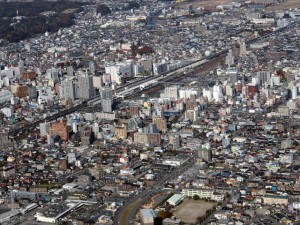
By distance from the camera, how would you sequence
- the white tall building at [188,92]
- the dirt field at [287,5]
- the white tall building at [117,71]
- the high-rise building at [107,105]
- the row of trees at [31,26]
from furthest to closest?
the dirt field at [287,5] < the row of trees at [31,26] < the white tall building at [117,71] < the white tall building at [188,92] < the high-rise building at [107,105]

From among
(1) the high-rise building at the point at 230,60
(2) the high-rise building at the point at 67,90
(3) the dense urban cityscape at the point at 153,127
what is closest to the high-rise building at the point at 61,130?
(3) the dense urban cityscape at the point at 153,127

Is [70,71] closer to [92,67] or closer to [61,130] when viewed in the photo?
[92,67]

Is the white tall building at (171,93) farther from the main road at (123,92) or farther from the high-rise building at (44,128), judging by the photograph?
the high-rise building at (44,128)

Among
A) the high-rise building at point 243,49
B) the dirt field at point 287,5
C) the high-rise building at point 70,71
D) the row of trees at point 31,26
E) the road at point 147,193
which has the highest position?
the dirt field at point 287,5

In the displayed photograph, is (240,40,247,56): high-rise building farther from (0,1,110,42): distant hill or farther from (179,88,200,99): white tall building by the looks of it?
(0,1,110,42): distant hill

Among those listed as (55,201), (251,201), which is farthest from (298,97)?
(55,201)

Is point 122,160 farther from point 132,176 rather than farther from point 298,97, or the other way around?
point 298,97

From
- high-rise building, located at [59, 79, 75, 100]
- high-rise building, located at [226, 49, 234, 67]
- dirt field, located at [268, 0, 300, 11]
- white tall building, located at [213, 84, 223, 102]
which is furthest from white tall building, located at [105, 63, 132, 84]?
dirt field, located at [268, 0, 300, 11]
